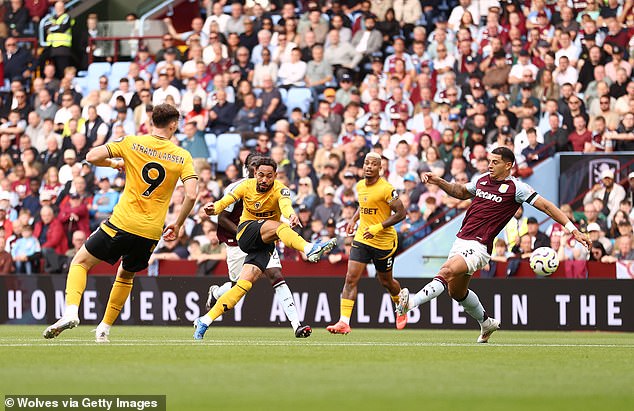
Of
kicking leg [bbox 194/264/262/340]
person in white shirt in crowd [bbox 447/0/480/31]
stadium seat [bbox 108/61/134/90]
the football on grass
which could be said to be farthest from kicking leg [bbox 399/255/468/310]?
stadium seat [bbox 108/61/134/90]

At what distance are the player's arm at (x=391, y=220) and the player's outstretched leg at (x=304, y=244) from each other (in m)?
2.36

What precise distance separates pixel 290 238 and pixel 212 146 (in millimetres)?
11611

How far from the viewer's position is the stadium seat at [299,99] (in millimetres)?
26156

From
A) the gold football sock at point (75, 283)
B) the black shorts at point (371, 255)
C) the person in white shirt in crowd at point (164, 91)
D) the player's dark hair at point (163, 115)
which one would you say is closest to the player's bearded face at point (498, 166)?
the black shorts at point (371, 255)

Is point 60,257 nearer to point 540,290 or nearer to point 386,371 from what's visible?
point 540,290

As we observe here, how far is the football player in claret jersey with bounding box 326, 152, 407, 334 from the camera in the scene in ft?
56.0

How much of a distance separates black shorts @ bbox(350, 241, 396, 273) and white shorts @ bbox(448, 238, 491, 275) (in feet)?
8.47

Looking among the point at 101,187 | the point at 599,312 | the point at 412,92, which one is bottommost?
the point at 599,312

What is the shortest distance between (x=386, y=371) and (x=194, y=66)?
17.8m

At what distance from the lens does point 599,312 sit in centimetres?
2020

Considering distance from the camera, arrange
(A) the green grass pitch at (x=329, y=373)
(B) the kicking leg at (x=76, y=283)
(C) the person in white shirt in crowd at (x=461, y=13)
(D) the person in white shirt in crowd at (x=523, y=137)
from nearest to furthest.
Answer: (A) the green grass pitch at (x=329, y=373) < (B) the kicking leg at (x=76, y=283) < (D) the person in white shirt in crowd at (x=523, y=137) < (C) the person in white shirt in crowd at (x=461, y=13)

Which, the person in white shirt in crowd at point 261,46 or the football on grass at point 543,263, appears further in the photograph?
the person in white shirt in crowd at point 261,46

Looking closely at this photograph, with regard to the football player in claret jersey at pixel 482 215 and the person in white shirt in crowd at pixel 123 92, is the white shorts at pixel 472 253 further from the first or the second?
the person in white shirt in crowd at pixel 123 92

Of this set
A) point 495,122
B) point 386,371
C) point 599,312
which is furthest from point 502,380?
point 495,122
